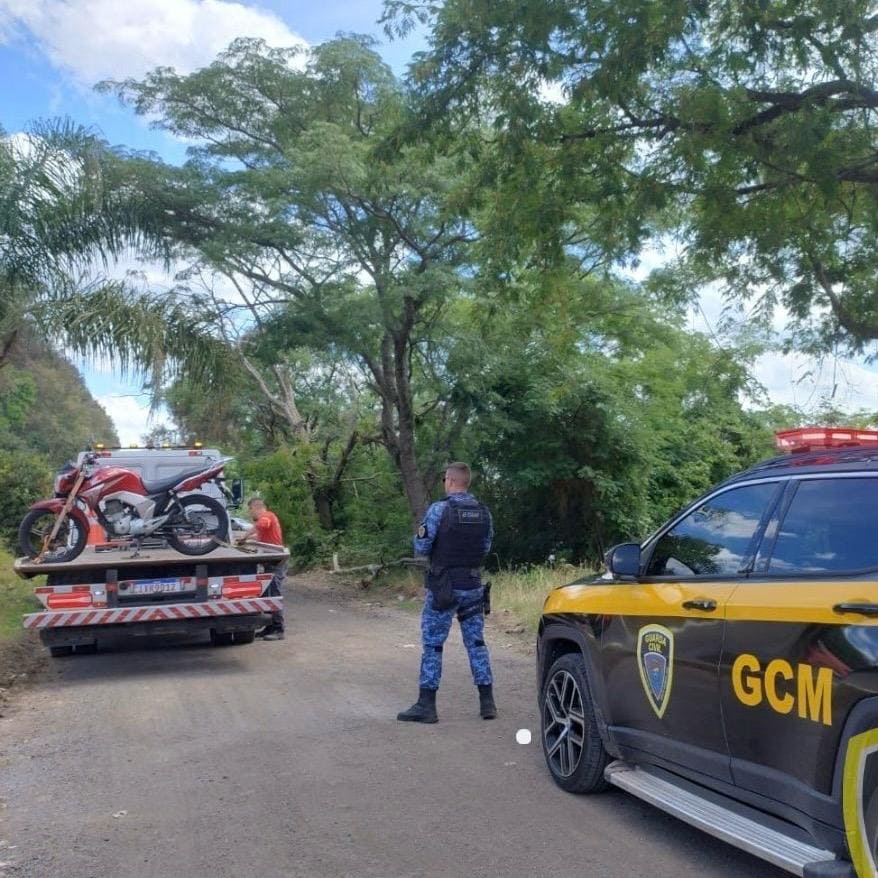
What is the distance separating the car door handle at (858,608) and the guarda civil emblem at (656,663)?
117cm

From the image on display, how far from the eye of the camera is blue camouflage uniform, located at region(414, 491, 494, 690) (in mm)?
7453

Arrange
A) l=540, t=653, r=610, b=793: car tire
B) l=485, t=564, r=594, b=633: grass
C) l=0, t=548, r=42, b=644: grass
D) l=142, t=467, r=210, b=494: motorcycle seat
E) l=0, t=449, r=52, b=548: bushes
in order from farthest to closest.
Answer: l=0, t=449, r=52, b=548: bushes → l=485, t=564, r=594, b=633: grass → l=0, t=548, r=42, b=644: grass → l=142, t=467, r=210, b=494: motorcycle seat → l=540, t=653, r=610, b=793: car tire

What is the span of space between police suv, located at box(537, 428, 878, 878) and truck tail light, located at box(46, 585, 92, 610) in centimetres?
575

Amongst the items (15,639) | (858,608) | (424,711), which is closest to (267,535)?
(15,639)

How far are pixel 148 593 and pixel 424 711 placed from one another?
388cm

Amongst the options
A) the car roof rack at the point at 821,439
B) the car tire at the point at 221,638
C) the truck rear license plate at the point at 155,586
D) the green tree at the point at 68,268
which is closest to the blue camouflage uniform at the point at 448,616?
the car roof rack at the point at 821,439

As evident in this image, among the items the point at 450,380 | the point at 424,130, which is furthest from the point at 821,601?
the point at 450,380

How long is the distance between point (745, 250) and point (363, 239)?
690 centimetres

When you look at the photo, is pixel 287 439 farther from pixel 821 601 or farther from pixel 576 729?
pixel 821 601

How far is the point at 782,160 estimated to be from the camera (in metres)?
9.42

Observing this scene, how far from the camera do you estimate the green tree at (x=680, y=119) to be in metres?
9.04

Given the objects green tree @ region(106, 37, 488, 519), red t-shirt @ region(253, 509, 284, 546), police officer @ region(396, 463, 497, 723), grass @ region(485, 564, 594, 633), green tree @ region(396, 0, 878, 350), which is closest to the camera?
police officer @ region(396, 463, 497, 723)

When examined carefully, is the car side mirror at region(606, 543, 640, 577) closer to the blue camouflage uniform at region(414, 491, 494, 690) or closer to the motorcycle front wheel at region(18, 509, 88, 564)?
the blue camouflage uniform at region(414, 491, 494, 690)

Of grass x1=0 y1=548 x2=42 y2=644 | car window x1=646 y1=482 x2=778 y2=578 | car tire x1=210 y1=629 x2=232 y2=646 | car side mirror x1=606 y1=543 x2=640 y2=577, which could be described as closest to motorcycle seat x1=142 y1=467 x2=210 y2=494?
grass x1=0 y1=548 x2=42 y2=644
